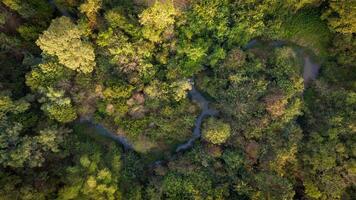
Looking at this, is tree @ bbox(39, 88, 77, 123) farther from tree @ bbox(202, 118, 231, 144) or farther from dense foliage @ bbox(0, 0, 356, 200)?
tree @ bbox(202, 118, 231, 144)

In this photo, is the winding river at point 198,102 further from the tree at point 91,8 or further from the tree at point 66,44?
the tree at point 66,44

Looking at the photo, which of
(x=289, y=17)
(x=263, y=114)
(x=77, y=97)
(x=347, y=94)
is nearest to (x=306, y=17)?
(x=289, y=17)

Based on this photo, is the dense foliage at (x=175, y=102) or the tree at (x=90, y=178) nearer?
the tree at (x=90, y=178)

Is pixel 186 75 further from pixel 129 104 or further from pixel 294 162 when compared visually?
pixel 294 162

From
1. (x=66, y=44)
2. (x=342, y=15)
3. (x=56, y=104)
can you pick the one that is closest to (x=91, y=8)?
(x=66, y=44)

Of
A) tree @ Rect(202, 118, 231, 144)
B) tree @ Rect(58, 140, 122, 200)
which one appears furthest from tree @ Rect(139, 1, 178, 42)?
tree @ Rect(58, 140, 122, 200)

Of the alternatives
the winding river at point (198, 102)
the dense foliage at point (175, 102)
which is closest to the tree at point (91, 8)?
the dense foliage at point (175, 102)
